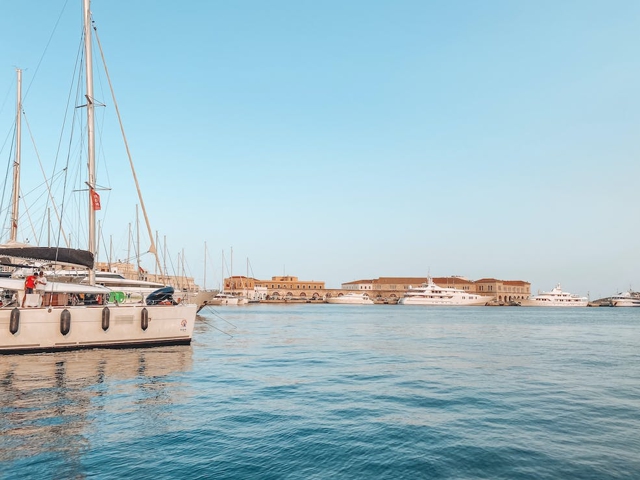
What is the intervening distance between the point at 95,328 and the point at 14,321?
3438mm

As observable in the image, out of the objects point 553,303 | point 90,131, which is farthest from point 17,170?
point 553,303

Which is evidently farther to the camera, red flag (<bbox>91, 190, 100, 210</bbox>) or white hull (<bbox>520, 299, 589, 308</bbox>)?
white hull (<bbox>520, 299, 589, 308</bbox>)

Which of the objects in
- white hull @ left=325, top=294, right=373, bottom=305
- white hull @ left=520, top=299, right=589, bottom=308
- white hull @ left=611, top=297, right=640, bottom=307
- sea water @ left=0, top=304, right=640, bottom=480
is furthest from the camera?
white hull @ left=611, top=297, right=640, bottom=307

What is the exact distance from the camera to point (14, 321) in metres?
21.5

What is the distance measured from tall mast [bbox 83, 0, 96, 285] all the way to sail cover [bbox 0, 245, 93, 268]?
2.05ft

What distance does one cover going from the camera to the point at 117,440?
395 inches

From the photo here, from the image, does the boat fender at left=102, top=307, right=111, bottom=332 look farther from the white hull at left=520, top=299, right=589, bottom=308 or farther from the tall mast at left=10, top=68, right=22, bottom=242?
the white hull at left=520, top=299, right=589, bottom=308

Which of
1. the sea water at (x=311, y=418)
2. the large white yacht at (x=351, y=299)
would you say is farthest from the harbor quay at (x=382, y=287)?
the sea water at (x=311, y=418)

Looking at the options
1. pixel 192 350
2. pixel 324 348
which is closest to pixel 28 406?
pixel 192 350

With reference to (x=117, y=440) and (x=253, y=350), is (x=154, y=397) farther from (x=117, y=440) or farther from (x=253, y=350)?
(x=253, y=350)

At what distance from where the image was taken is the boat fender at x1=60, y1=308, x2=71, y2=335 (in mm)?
22312

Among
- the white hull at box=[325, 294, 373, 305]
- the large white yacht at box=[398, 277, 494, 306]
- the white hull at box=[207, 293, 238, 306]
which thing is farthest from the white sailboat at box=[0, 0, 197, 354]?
the white hull at box=[325, 294, 373, 305]

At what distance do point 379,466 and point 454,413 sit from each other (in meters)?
4.82

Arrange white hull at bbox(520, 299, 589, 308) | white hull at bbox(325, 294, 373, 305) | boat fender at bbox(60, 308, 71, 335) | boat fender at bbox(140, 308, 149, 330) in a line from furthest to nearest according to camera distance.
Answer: white hull at bbox(325, 294, 373, 305) < white hull at bbox(520, 299, 589, 308) < boat fender at bbox(140, 308, 149, 330) < boat fender at bbox(60, 308, 71, 335)
